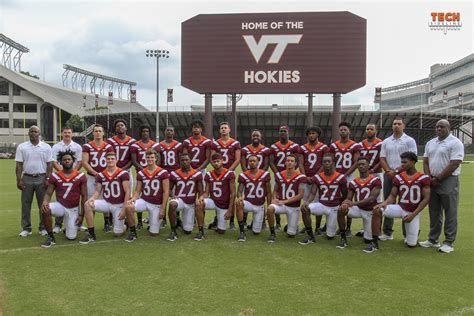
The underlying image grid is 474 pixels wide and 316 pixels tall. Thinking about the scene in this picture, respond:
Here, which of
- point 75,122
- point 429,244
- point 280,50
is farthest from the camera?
point 75,122

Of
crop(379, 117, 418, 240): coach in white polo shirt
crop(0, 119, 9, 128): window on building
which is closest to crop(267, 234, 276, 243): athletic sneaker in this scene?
crop(379, 117, 418, 240): coach in white polo shirt

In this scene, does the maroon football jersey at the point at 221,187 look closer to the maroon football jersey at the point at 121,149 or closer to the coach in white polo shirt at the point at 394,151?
the maroon football jersey at the point at 121,149

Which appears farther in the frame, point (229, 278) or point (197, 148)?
point (197, 148)

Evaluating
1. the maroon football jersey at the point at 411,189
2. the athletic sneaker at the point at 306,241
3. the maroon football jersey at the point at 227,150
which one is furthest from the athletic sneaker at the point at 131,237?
the maroon football jersey at the point at 411,189

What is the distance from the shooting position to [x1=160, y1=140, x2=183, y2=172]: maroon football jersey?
7391 millimetres

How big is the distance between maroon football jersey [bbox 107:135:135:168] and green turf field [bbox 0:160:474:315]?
1.54m

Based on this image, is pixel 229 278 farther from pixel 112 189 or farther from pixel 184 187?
pixel 112 189

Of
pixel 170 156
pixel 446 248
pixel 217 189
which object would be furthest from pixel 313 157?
pixel 170 156

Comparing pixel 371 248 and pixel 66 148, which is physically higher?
pixel 66 148

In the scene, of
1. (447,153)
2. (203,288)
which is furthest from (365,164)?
(203,288)

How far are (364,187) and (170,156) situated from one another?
354 cm

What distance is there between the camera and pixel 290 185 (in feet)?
21.6

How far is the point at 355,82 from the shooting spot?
65.1 feet

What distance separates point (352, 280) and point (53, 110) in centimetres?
6707
